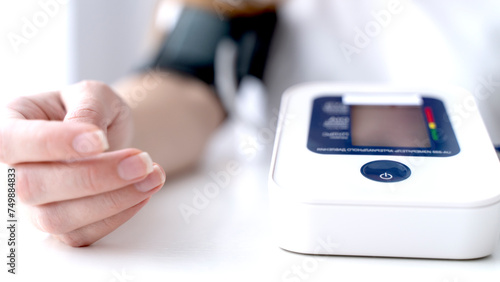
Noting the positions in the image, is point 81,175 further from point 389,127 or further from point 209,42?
point 209,42

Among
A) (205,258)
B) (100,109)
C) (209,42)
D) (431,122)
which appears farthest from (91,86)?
(209,42)

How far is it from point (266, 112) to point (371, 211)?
0.43 m

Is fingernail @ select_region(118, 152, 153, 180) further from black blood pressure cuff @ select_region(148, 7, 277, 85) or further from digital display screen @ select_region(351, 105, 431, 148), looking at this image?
black blood pressure cuff @ select_region(148, 7, 277, 85)

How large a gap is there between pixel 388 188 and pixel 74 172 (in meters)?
0.20

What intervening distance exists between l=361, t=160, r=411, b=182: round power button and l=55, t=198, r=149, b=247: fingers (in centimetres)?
16

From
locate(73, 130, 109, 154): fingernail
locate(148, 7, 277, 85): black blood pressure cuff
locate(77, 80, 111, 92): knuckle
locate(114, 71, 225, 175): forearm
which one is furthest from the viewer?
locate(148, 7, 277, 85): black blood pressure cuff

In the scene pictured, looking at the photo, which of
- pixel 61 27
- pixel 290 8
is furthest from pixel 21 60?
pixel 290 8

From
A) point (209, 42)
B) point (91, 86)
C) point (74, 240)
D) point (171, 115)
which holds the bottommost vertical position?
point (74, 240)

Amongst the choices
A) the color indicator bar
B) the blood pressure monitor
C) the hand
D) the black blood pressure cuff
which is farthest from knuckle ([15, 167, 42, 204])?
the black blood pressure cuff

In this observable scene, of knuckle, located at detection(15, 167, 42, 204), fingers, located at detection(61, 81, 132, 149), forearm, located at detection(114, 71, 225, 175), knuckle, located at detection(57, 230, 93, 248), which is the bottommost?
knuckle, located at detection(57, 230, 93, 248)

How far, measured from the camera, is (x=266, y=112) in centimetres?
74

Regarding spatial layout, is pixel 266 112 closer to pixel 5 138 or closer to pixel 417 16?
pixel 417 16

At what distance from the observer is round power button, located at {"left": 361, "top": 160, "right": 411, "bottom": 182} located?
0.33 metres

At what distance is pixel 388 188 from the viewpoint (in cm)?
32
